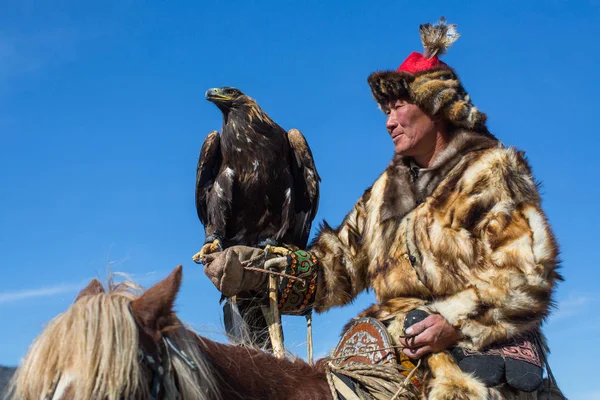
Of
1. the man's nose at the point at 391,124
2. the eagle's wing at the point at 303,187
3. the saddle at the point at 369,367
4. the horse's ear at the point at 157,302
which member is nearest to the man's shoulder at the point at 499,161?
the man's nose at the point at 391,124

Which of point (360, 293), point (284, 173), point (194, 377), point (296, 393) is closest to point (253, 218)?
point (284, 173)

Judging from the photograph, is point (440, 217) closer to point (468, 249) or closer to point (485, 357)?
point (468, 249)

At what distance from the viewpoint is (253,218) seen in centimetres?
632

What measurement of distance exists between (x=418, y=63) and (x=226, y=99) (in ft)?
10.7

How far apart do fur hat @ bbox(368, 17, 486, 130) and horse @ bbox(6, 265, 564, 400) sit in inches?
67.1

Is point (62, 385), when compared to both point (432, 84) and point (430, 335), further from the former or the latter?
point (432, 84)

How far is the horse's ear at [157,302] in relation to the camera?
1.94 metres

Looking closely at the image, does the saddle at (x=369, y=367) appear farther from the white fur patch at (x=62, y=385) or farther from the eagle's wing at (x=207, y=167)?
the eagle's wing at (x=207, y=167)

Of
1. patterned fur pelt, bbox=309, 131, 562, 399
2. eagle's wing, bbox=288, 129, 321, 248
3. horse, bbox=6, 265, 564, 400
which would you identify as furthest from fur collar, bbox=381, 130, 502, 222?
eagle's wing, bbox=288, 129, 321, 248

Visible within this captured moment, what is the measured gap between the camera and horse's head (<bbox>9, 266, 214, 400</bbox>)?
1784 mm

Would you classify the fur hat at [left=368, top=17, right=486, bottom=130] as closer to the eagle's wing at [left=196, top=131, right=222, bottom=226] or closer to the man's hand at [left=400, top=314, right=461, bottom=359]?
the man's hand at [left=400, top=314, right=461, bottom=359]

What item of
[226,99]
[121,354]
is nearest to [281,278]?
A: [121,354]

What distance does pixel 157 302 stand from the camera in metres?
1.95

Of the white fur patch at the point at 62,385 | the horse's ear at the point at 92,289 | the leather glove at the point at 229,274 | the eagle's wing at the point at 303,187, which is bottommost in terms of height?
the white fur patch at the point at 62,385
